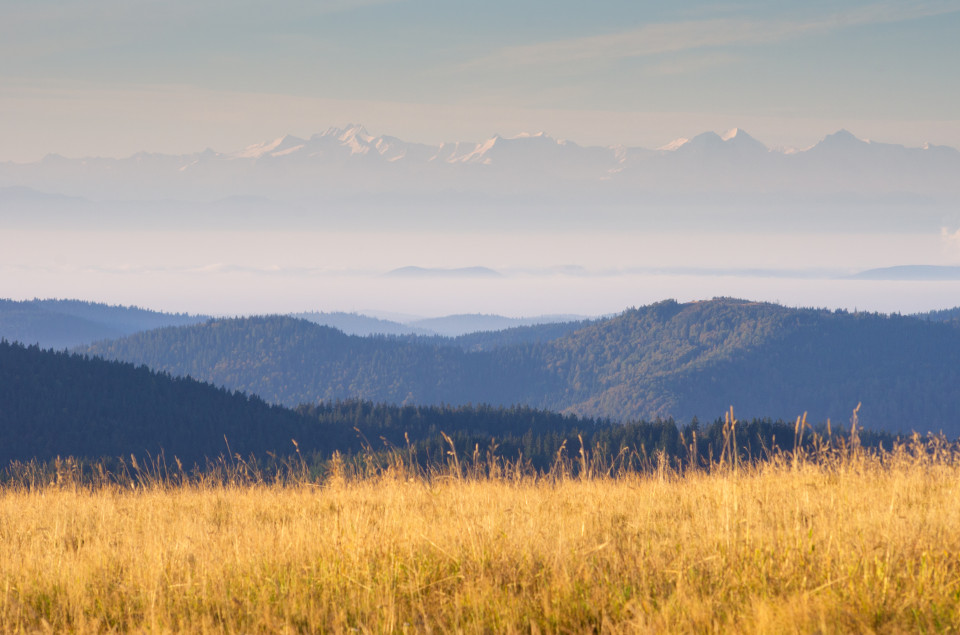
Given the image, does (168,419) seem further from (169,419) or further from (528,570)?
(528,570)

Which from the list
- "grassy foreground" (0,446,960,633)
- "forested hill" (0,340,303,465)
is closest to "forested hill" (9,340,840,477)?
"forested hill" (0,340,303,465)

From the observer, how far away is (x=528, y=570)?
6395mm

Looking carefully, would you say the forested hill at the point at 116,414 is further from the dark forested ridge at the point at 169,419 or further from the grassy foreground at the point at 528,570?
the grassy foreground at the point at 528,570

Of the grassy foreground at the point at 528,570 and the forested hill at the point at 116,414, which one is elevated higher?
the grassy foreground at the point at 528,570

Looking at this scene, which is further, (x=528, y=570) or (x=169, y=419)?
(x=169, y=419)

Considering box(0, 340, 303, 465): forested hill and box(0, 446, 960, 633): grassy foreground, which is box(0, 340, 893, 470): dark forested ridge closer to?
box(0, 340, 303, 465): forested hill

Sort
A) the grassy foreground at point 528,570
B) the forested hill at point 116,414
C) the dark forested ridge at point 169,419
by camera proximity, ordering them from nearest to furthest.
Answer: the grassy foreground at point 528,570
the dark forested ridge at point 169,419
the forested hill at point 116,414

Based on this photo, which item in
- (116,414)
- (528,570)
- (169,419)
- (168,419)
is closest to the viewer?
(528,570)

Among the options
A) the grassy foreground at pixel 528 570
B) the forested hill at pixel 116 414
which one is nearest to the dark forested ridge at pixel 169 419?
the forested hill at pixel 116 414

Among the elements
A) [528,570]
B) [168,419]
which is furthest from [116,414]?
[528,570]

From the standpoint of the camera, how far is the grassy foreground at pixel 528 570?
18.0ft

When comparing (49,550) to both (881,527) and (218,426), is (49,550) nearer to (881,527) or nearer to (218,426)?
(881,527)

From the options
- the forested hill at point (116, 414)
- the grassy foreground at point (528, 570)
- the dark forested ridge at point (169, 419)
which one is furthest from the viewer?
the forested hill at point (116, 414)

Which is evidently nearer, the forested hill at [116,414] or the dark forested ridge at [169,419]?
the dark forested ridge at [169,419]
